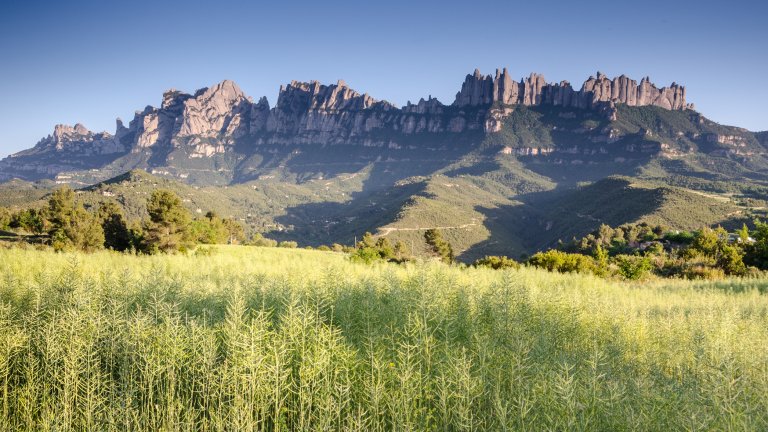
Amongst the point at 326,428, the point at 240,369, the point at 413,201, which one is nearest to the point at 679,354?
the point at 326,428

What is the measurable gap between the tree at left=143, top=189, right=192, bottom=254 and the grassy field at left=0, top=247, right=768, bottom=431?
60.8 ft

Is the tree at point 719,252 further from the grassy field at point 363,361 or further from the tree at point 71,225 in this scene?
the tree at point 71,225

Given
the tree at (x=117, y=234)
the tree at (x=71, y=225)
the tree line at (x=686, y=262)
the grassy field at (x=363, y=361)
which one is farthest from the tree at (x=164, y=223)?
the tree line at (x=686, y=262)

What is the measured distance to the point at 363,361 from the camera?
14.8ft

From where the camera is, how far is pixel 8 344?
4719 millimetres

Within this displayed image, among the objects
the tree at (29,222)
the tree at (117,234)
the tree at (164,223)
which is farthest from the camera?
the tree at (29,222)

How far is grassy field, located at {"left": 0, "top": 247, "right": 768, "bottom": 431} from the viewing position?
12.2 ft

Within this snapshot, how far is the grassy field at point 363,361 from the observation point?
3.71 m

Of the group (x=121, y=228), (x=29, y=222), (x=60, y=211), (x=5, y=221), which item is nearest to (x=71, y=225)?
(x=60, y=211)

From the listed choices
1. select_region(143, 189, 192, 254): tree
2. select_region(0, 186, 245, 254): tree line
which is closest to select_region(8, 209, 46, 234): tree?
select_region(0, 186, 245, 254): tree line

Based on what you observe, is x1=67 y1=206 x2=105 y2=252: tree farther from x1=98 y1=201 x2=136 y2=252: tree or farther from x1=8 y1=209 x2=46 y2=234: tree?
x1=8 y1=209 x2=46 y2=234: tree

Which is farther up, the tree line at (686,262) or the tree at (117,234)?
the tree line at (686,262)

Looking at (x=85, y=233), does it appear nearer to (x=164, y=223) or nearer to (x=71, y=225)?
(x=71, y=225)

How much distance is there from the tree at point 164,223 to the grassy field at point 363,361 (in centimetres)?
1853
